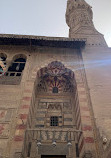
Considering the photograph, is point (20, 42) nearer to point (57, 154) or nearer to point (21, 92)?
point (21, 92)

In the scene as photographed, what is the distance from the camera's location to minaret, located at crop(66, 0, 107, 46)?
10524 millimetres

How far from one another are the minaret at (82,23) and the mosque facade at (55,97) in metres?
0.15

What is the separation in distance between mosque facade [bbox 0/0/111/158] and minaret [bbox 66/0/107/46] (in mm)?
153

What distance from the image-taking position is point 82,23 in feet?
42.3

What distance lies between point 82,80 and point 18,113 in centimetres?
377

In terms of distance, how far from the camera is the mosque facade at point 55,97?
5129 millimetres

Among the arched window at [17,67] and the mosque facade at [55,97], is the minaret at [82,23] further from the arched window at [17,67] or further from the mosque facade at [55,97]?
the arched window at [17,67]

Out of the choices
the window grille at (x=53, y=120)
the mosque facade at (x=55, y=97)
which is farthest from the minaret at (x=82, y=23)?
the window grille at (x=53, y=120)

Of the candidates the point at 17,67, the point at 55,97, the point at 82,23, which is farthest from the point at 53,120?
the point at 82,23

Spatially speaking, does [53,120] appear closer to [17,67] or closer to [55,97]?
[55,97]

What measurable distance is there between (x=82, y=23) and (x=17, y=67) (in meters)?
8.31

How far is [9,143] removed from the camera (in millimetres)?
4789

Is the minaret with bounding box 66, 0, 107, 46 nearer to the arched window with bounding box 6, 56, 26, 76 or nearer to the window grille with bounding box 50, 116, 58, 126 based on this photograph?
the arched window with bounding box 6, 56, 26, 76

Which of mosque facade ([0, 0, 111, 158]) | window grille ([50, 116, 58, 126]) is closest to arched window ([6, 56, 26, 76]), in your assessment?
mosque facade ([0, 0, 111, 158])
